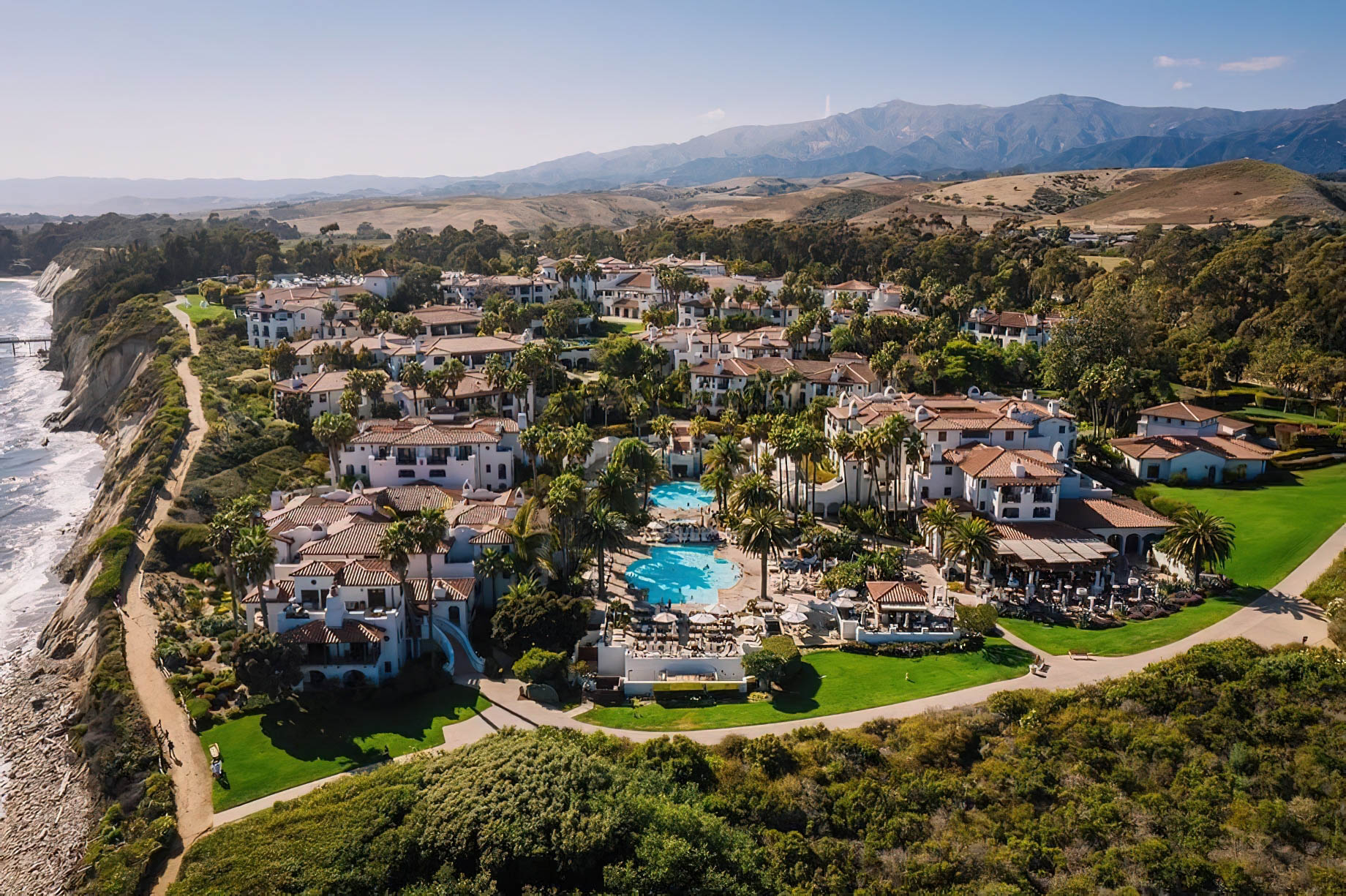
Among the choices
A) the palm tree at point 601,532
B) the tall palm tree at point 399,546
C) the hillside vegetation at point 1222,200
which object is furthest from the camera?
the hillside vegetation at point 1222,200

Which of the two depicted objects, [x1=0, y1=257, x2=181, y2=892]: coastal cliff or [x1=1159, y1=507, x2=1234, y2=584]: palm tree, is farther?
[x1=1159, y1=507, x2=1234, y2=584]: palm tree

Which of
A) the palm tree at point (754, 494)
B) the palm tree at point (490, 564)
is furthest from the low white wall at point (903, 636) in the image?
the palm tree at point (490, 564)

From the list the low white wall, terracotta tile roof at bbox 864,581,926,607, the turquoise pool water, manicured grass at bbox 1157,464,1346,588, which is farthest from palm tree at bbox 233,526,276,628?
manicured grass at bbox 1157,464,1346,588

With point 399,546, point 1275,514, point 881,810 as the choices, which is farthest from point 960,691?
point 1275,514

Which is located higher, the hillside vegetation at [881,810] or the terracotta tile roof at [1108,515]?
the terracotta tile roof at [1108,515]

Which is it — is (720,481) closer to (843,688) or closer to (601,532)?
(601,532)

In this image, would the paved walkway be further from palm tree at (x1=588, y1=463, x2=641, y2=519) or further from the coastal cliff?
palm tree at (x1=588, y1=463, x2=641, y2=519)

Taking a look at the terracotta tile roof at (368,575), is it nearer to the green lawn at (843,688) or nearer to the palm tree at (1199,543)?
the green lawn at (843,688)
